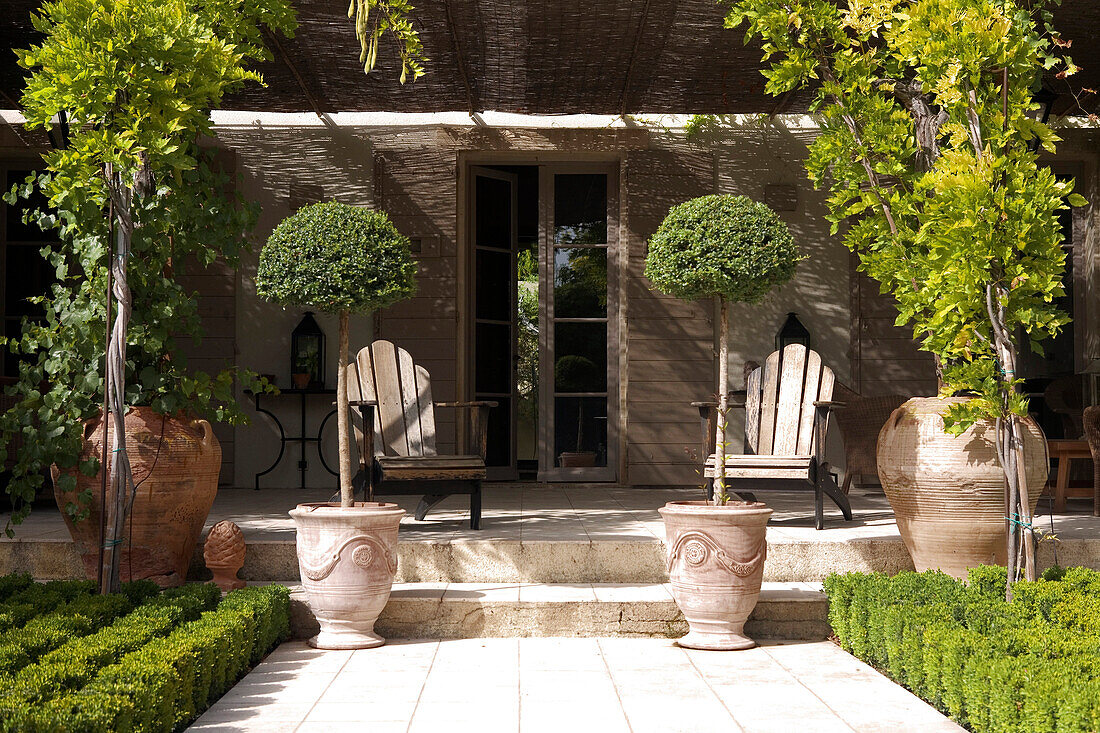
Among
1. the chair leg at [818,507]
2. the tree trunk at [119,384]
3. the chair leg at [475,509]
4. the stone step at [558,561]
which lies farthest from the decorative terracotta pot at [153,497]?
the chair leg at [818,507]

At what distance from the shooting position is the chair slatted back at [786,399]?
4.92 m

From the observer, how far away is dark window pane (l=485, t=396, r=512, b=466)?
7258 mm

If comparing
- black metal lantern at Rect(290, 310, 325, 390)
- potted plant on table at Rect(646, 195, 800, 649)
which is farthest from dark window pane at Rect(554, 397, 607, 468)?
potted plant on table at Rect(646, 195, 800, 649)

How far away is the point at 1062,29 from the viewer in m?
4.96

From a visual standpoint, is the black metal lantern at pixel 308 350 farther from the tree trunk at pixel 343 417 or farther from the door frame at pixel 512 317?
the tree trunk at pixel 343 417

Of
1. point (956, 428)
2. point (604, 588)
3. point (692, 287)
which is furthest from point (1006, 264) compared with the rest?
point (604, 588)

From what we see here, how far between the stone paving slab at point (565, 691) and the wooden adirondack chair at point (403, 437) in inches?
38.3

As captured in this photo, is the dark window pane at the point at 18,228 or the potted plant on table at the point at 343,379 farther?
the dark window pane at the point at 18,228

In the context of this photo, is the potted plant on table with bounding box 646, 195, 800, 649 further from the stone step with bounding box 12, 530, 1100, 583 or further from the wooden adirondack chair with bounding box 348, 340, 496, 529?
the wooden adirondack chair with bounding box 348, 340, 496, 529


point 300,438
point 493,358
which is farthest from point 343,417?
point 493,358

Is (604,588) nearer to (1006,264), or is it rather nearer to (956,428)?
(956,428)

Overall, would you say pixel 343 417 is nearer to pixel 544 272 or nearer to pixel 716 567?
pixel 716 567

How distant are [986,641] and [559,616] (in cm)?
148

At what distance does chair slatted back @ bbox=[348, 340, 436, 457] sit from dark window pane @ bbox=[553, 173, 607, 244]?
229 cm
